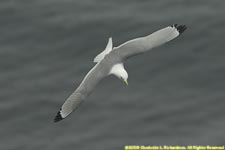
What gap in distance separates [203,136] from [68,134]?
3774mm

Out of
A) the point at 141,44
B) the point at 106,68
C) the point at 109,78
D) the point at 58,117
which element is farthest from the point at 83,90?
the point at 109,78

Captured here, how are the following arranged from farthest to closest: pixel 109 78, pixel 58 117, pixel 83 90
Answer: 1. pixel 109 78
2. pixel 58 117
3. pixel 83 90

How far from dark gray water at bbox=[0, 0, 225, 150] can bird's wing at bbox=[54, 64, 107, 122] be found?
1704 mm

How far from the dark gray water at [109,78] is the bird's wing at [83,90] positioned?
1.70 metres

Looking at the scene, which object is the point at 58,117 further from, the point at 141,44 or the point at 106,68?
the point at 141,44

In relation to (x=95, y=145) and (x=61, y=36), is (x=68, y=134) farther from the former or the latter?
(x=61, y=36)

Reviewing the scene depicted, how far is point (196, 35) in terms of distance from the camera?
27344 mm

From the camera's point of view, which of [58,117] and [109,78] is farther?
[109,78]

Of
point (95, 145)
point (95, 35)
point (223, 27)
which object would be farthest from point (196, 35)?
point (95, 145)

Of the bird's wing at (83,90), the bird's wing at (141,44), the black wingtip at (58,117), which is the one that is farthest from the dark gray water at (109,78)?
the bird's wing at (141,44)

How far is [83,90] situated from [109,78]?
3300 mm

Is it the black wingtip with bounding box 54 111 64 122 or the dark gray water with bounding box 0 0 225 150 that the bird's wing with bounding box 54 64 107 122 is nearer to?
the black wingtip with bounding box 54 111 64 122

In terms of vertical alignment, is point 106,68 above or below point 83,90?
above

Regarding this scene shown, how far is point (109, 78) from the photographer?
26594 mm
